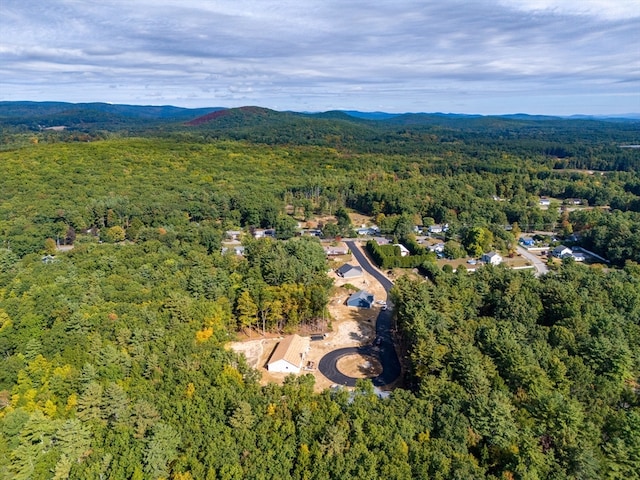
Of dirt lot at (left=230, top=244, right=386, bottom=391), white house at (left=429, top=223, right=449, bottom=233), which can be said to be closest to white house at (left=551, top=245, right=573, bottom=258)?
white house at (left=429, top=223, right=449, bottom=233)

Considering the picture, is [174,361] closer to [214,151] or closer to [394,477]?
[394,477]

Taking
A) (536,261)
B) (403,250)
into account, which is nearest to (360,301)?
(403,250)

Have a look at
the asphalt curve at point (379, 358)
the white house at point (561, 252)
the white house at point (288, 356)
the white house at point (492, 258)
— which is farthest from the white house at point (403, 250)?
the white house at point (288, 356)

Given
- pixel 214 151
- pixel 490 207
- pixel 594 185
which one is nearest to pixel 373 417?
pixel 490 207

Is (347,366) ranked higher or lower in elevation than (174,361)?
lower

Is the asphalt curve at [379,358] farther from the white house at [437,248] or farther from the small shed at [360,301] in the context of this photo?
the white house at [437,248]

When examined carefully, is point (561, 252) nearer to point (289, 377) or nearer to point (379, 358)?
point (379, 358)
